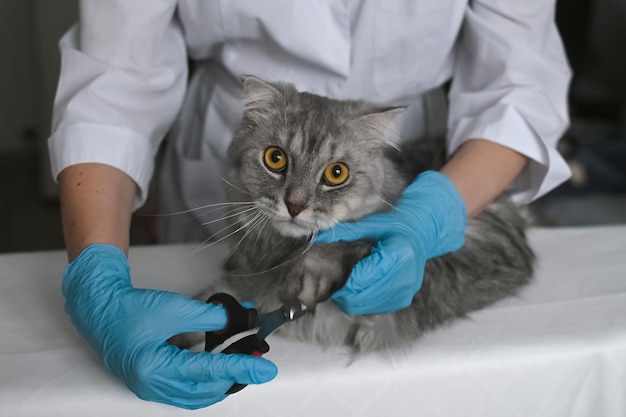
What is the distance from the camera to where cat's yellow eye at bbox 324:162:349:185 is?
1.17 meters

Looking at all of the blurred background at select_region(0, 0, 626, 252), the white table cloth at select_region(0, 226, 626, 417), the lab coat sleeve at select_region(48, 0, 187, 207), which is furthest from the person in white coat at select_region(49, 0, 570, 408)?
the blurred background at select_region(0, 0, 626, 252)

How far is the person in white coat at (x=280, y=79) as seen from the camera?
1268 millimetres

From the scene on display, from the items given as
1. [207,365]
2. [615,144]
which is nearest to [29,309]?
[207,365]

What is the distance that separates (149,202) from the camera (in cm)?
358

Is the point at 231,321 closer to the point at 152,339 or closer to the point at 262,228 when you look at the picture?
the point at 152,339

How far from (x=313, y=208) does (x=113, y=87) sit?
56 cm

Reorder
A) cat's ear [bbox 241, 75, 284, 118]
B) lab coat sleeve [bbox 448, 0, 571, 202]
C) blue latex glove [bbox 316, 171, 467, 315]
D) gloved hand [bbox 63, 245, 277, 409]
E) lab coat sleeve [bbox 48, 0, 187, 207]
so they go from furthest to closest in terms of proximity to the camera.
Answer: lab coat sleeve [bbox 448, 0, 571, 202] → lab coat sleeve [bbox 48, 0, 187, 207] → cat's ear [bbox 241, 75, 284, 118] → blue latex glove [bbox 316, 171, 467, 315] → gloved hand [bbox 63, 245, 277, 409]

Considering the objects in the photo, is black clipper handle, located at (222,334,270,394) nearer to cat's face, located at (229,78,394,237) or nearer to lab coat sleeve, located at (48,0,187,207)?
cat's face, located at (229,78,394,237)

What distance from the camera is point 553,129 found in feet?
4.96

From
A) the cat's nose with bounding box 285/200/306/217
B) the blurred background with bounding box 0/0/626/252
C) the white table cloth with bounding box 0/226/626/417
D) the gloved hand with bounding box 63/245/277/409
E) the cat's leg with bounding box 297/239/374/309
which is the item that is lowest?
the blurred background with bounding box 0/0/626/252

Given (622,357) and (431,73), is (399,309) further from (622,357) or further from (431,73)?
(431,73)

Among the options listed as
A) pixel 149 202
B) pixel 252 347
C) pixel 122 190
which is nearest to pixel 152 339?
pixel 252 347

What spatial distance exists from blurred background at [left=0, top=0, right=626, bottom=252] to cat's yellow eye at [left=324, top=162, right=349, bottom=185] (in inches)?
72.1

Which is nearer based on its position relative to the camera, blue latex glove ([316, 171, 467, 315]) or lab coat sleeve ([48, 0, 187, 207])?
blue latex glove ([316, 171, 467, 315])
